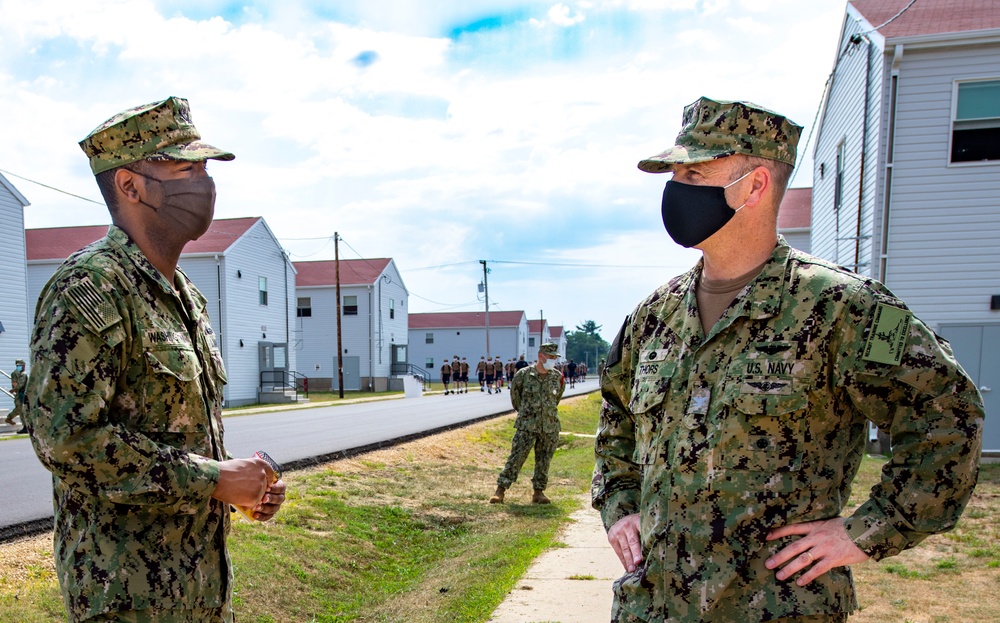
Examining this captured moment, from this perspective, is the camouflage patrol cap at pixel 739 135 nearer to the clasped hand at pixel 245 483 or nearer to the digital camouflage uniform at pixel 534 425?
the clasped hand at pixel 245 483

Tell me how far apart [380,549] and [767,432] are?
20.5ft

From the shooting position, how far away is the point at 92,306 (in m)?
2.28

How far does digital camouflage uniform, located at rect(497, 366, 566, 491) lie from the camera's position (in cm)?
1030

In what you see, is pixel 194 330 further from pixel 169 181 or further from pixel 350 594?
pixel 350 594

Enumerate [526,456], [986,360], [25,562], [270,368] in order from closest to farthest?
1. [25,562]
2. [526,456]
3. [986,360]
4. [270,368]

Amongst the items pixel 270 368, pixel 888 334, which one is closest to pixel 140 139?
pixel 888 334

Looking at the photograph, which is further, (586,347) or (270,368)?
(586,347)

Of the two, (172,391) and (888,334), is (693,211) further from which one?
(172,391)

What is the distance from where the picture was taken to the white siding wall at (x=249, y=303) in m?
30.9

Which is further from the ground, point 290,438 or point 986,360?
point 986,360

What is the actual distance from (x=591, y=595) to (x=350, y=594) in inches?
81.9

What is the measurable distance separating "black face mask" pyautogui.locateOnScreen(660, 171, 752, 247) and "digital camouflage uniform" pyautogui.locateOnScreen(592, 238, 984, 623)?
8.8 inches

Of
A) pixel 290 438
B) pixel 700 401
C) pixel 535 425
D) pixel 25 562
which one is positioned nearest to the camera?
pixel 700 401

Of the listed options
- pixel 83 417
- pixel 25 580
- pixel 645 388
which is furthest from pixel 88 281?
pixel 25 580
